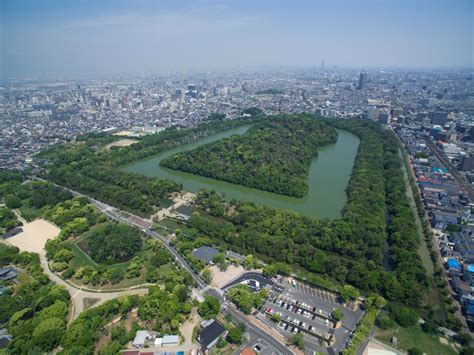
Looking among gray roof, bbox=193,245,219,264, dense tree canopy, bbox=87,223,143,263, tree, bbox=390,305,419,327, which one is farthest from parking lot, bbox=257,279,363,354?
dense tree canopy, bbox=87,223,143,263

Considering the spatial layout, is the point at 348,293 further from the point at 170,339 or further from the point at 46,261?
the point at 46,261

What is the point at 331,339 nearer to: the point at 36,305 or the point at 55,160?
the point at 36,305

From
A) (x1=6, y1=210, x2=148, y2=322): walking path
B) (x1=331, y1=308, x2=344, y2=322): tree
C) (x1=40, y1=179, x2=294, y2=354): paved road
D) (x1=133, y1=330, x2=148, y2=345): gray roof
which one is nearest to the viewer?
(x1=133, y1=330, x2=148, y2=345): gray roof

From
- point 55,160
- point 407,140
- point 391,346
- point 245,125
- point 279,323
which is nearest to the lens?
point 391,346

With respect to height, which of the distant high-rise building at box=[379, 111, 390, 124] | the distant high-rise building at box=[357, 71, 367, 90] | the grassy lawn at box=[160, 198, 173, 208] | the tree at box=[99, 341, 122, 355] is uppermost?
the distant high-rise building at box=[357, 71, 367, 90]

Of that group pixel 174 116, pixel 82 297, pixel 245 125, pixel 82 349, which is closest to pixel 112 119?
pixel 174 116

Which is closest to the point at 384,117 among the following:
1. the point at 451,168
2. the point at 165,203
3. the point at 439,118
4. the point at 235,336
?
the point at 439,118

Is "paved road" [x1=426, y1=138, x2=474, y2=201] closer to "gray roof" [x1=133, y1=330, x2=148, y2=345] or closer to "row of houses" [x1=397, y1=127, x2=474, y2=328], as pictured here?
"row of houses" [x1=397, y1=127, x2=474, y2=328]
